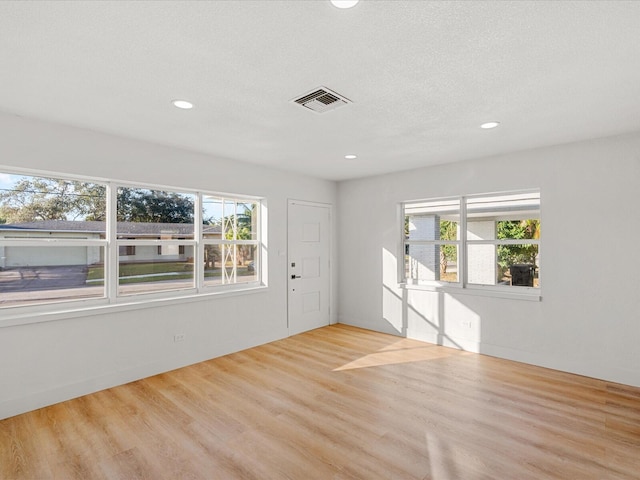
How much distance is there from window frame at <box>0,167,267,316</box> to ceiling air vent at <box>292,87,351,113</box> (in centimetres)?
209

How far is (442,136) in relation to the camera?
3.51 meters

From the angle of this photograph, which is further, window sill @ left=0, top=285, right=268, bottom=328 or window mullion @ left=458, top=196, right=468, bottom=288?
window mullion @ left=458, top=196, right=468, bottom=288

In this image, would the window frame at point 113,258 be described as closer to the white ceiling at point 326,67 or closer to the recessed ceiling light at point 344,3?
the white ceiling at point 326,67

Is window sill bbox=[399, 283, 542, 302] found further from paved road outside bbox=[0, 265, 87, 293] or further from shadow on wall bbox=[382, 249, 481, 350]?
paved road outside bbox=[0, 265, 87, 293]

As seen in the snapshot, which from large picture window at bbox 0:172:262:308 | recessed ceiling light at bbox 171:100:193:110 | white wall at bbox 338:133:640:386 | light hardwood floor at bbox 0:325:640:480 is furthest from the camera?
white wall at bbox 338:133:640:386

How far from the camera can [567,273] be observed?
3.80 m

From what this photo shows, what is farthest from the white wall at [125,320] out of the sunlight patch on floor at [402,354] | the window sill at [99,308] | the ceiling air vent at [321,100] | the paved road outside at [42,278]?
the ceiling air vent at [321,100]

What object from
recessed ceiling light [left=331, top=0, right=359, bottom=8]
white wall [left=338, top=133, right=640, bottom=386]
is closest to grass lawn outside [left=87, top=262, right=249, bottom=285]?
→ white wall [left=338, top=133, right=640, bottom=386]

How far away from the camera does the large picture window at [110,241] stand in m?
3.06

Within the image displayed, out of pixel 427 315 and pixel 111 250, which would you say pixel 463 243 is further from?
pixel 111 250

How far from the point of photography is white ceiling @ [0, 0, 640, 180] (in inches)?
65.4

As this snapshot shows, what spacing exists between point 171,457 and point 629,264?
445 centimetres

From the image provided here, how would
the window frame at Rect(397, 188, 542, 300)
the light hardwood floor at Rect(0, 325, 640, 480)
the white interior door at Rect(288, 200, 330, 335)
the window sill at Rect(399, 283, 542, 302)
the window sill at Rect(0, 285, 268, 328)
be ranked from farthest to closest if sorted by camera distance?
the white interior door at Rect(288, 200, 330, 335), the window frame at Rect(397, 188, 542, 300), the window sill at Rect(399, 283, 542, 302), the window sill at Rect(0, 285, 268, 328), the light hardwood floor at Rect(0, 325, 640, 480)

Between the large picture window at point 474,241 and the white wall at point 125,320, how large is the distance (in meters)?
2.06
